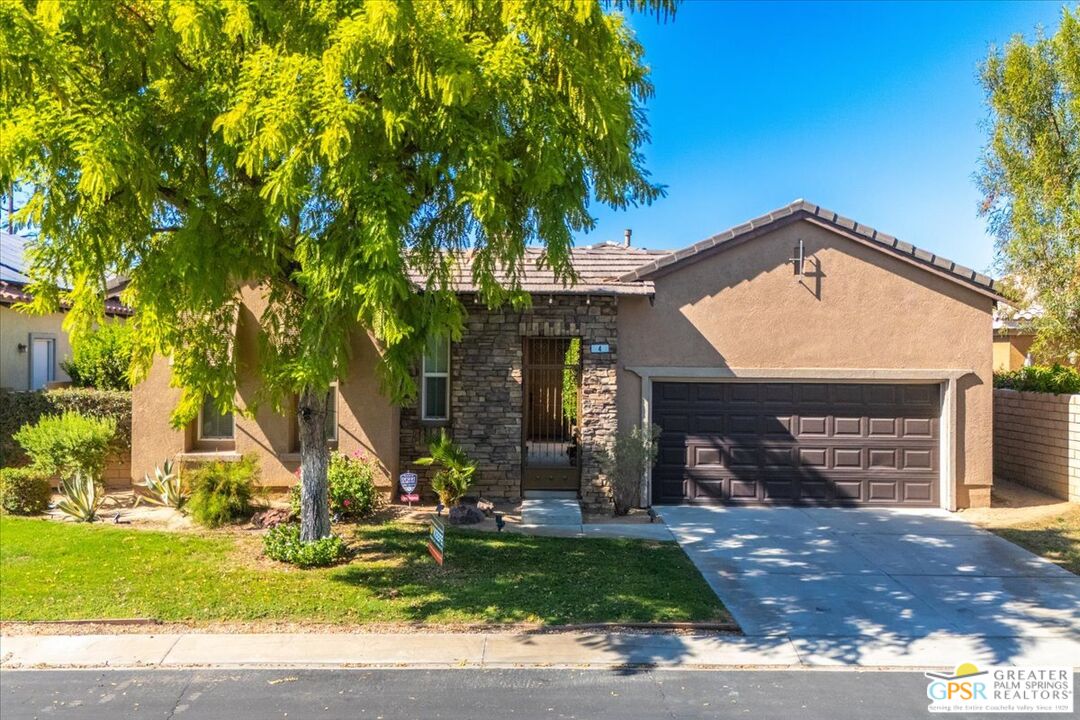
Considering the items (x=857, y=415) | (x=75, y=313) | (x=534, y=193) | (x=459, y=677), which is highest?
(x=534, y=193)

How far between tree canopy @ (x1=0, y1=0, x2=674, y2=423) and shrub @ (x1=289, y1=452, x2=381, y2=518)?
3.58 m

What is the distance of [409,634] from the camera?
741cm

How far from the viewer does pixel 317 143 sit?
21.9ft

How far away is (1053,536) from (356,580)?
1018 cm

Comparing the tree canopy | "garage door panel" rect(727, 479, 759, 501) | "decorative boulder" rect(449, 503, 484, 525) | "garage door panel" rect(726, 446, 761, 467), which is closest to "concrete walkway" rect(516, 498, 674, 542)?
"decorative boulder" rect(449, 503, 484, 525)

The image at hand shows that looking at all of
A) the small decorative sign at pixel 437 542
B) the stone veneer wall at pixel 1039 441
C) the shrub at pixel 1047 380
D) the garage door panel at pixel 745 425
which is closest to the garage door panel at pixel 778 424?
the garage door panel at pixel 745 425

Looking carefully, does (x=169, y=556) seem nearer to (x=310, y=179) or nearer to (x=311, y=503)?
(x=311, y=503)

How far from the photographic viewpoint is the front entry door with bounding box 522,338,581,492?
1329 cm

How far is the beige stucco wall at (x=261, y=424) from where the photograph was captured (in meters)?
12.3

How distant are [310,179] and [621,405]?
7405 millimetres

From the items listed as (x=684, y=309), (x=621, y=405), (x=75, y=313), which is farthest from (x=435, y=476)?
(x=75, y=313)

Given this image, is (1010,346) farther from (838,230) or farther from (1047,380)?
(838,230)

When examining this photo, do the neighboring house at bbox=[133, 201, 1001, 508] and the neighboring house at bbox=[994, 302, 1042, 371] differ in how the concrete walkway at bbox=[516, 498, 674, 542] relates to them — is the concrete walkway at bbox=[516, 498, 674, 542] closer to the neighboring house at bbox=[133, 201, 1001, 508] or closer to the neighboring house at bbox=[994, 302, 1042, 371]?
the neighboring house at bbox=[133, 201, 1001, 508]

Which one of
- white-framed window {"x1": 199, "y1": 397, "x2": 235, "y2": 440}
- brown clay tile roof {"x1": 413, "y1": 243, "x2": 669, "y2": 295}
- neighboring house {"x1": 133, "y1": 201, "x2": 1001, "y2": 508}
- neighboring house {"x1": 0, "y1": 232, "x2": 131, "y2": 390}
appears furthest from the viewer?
neighboring house {"x1": 0, "y1": 232, "x2": 131, "y2": 390}
